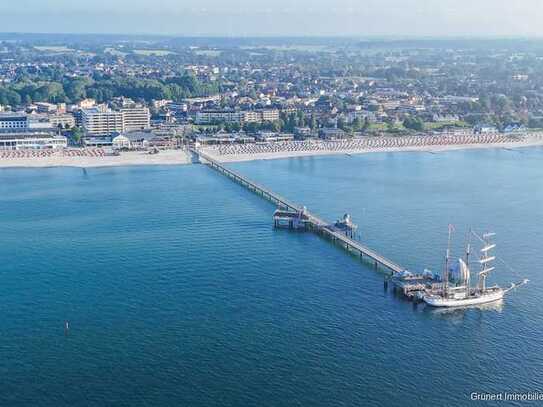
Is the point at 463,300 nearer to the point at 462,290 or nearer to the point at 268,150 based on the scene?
the point at 462,290

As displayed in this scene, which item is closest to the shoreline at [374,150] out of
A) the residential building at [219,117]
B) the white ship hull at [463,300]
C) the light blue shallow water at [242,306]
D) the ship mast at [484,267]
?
the light blue shallow water at [242,306]

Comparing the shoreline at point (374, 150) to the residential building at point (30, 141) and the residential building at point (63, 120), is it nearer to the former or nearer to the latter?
the residential building at point (30, 141)

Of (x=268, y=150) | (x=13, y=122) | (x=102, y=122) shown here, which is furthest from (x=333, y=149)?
(x=13, y=122)

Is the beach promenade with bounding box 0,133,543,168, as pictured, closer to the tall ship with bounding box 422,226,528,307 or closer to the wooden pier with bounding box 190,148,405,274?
the wooden pier with bounding box 190,148,405,274

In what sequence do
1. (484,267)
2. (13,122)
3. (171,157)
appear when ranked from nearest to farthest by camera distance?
(484,267)
(171,157)
(13,122)

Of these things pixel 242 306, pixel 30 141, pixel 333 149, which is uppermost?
pixel 30 141

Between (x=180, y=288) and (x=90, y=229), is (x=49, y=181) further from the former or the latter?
(x=180, y=288)

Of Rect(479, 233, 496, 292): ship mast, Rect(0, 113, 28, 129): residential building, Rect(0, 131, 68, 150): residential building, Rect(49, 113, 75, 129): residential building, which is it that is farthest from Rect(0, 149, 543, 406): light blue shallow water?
Rect(49, 113, 75, 129): residential building
